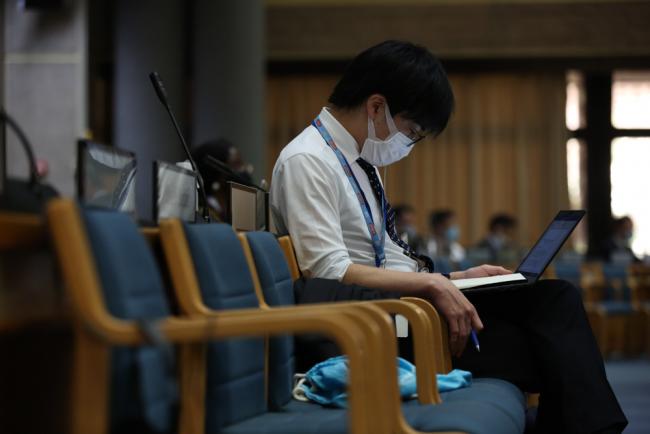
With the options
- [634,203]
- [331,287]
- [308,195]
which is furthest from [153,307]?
[634,203]

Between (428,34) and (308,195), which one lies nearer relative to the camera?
(308,195)

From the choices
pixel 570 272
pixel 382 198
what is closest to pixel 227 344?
pixel 382 198

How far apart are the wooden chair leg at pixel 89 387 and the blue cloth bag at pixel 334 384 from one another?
0.77 metres

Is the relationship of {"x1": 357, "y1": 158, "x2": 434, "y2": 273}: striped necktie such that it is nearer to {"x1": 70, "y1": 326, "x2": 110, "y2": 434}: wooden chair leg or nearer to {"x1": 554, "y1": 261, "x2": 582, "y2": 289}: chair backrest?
{"x1": 70, "y1": 326, "x2": 110, "y2": 434}: wooden chair leg

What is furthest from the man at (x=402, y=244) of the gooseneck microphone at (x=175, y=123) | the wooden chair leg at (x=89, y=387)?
the wooden chair leg at (x=89, y=387)

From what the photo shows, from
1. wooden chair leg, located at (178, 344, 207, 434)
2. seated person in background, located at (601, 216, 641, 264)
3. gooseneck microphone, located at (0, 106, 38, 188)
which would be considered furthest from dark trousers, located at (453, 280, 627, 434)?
seated person in background, located at (601, 216, 641, 264)

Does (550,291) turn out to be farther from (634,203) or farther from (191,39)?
(634,203)

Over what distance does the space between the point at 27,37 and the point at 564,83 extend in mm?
7281

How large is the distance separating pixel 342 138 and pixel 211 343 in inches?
43.9

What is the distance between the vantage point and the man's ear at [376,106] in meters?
2.87

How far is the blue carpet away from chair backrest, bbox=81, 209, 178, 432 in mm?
3141

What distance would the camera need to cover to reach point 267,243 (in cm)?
244

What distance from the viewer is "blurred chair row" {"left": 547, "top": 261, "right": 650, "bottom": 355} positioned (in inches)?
386

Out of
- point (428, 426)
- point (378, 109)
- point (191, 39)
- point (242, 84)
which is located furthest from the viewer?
point (191, 39)
